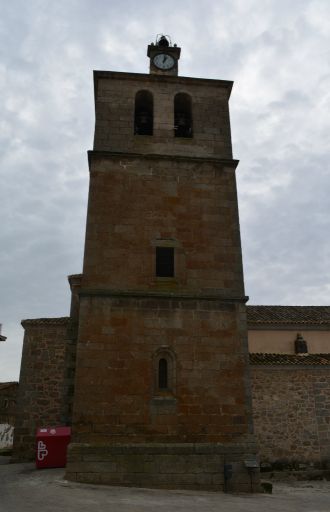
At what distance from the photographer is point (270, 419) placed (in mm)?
13109

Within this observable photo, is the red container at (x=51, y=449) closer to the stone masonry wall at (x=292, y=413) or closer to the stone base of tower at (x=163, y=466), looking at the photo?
the stone base of tower at (x=163, y=466)

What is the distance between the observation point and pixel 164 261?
9.94m

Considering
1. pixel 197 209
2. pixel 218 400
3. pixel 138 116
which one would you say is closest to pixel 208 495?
pixel 218 400

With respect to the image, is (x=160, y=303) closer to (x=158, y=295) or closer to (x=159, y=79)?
(x=158, y=295)

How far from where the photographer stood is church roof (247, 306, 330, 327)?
17922 millimetres

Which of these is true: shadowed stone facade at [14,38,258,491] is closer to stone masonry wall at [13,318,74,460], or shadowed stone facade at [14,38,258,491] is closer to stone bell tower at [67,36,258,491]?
stone bell tower at [67,36,258,491]

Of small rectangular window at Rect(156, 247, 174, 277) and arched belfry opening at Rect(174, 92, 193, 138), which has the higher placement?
arched belfry opening at Rect(174, 92, 193, 138)

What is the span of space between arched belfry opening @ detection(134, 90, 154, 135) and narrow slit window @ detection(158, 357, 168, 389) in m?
5.89

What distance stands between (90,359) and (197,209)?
13.9ft

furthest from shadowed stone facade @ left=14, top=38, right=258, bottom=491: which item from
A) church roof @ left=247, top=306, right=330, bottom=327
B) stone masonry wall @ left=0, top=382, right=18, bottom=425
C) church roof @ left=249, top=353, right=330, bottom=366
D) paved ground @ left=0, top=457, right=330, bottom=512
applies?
stone masonry wall @ left=0, top=382, right=18, bottom=425

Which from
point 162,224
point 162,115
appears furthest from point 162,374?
point 162,115

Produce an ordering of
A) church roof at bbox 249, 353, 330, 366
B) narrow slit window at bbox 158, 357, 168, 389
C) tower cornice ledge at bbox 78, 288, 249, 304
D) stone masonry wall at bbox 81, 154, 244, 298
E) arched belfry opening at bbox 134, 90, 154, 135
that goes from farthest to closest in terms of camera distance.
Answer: church roof at bbox 249, 353, 330, 366
arched belfry opening at bbox 134, 90, 154, 135
stone masonry wall at bbox 81, 154, 244, 298
tower cornice ledge at bbox 78, 288, 249, 304
narrow slit window at bbox 158, 357, 168, 389

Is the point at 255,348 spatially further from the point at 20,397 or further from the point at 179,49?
the point at 179,49

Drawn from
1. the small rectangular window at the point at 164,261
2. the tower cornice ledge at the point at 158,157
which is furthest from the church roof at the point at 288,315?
the small rectangular window at the point at 164,261
